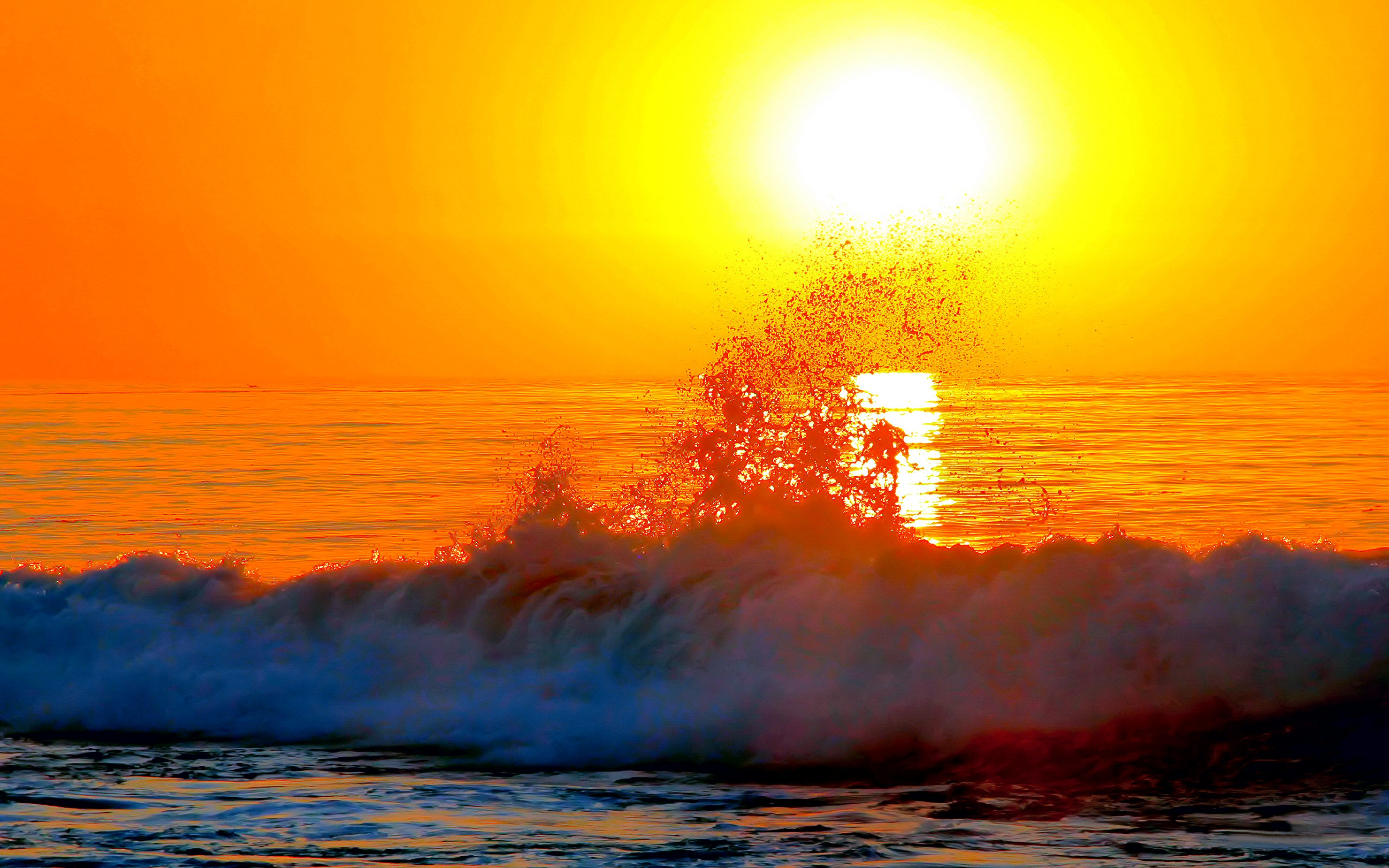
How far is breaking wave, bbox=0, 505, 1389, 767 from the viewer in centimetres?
1255

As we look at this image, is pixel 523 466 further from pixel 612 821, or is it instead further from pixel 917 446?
pixel 612 821

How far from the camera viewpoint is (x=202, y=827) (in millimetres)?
9836

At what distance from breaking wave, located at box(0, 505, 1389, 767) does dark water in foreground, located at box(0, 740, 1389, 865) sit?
1.19 meters

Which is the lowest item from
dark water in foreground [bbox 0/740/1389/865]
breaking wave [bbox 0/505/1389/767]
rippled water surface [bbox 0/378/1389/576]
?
dark water in foreground [bbox 0/740/1389/865]

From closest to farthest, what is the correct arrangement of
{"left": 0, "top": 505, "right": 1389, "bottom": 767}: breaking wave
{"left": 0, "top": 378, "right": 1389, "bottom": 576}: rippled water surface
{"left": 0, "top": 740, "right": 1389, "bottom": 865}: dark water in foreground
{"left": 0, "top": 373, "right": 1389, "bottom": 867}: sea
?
1. {"left": 0, "top": 740, "right": 1389, "bottom": 865}: dark water in foreground
2. {"left": 0, "top": 373, "right": 1389, "bottom": 867}: sea
3. {"left": 0, "top": 505, "right": 1389, "bottom": 767}: breaking wave
4. {"left": 0, "top": 378, "right": 1389, "bottom": 576}: rippled water surface

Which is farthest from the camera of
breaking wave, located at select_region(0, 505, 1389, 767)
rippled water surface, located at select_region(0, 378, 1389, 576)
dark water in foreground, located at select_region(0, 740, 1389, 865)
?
rippled water surface, located at select_region(0, 378, 1389, 576)

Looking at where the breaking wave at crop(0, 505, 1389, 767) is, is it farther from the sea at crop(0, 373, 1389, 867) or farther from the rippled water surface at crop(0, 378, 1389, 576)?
the rippled water surface at crop(0, 378, 1389, 576)

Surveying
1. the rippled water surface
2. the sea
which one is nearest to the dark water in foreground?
the sea

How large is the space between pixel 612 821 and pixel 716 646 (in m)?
3.79

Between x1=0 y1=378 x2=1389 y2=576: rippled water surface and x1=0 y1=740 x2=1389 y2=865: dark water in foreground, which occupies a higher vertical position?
x1=0 y1=378 x2=1389 y2=576: rippled water surface

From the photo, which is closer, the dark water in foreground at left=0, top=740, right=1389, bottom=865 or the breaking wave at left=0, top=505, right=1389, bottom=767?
the dark water in foreground at left=0, top=740, right=1389, bottom=865

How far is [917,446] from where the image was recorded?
127ft

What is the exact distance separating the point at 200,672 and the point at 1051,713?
805 centimetres

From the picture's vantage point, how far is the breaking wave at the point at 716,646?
494 inches
